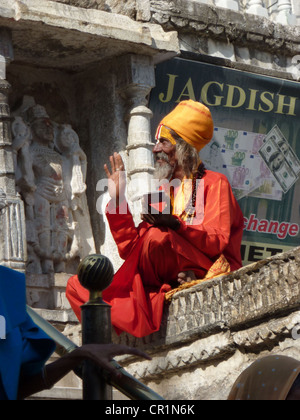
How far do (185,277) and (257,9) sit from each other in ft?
11.5

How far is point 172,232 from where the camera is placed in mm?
7613

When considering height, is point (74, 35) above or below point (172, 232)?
above

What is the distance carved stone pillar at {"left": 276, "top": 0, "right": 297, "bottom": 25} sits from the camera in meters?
10.5

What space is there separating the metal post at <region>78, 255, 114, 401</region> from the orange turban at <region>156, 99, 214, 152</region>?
4.48 meters

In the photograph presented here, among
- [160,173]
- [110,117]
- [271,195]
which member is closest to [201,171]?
[160,173]

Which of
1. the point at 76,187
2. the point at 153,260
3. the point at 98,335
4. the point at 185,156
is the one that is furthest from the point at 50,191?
the point at 98,335

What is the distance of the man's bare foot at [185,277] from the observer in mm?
7727

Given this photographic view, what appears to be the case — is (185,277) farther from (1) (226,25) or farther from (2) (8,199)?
(1) (226,25)

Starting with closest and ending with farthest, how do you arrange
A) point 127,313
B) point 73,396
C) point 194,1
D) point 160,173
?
point 73,396 → point 127,313 → point 160,173 → point 194,1

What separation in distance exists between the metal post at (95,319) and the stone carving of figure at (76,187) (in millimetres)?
5058

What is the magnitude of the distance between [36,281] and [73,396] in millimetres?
2335

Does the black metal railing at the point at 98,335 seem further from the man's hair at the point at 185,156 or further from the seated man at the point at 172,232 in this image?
the man's hair at the point at 185,156

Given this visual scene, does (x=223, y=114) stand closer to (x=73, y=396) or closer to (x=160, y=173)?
(x=160, y=173)

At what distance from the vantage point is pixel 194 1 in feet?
32.3
